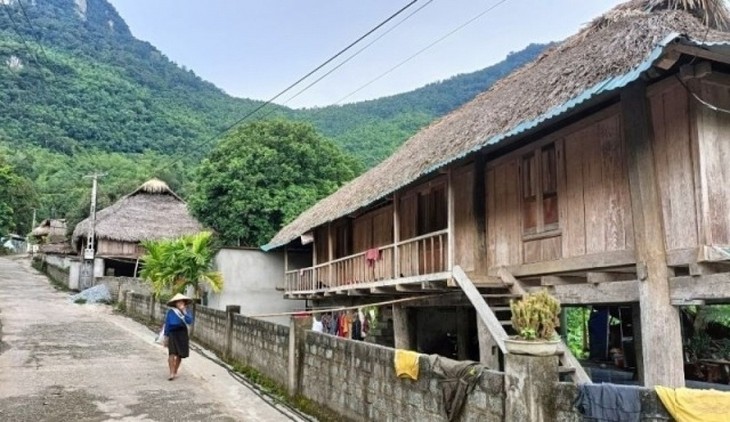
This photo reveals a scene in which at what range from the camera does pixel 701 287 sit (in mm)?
5469

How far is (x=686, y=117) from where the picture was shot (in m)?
5.74

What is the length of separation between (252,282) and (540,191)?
44.4 ft

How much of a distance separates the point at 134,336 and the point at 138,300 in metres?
5.70

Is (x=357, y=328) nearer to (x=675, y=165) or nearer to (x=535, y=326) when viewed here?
(x=675, y=165)

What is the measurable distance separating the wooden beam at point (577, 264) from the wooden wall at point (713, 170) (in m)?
0.89

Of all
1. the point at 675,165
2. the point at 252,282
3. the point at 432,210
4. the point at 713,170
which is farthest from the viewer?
the point at 252,282

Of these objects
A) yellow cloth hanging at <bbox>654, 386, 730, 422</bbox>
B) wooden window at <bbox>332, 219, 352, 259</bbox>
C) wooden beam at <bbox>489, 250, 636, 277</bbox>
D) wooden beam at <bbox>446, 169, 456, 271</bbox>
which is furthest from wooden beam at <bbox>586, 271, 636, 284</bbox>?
wooden window at <bbox>332, 219, 352, 259</bbox>

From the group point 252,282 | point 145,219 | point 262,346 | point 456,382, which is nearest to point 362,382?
point 456,382

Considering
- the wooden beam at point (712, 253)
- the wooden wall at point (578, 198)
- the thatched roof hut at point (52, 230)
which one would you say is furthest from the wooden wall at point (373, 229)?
the thatched roof hut at point (52, 230)

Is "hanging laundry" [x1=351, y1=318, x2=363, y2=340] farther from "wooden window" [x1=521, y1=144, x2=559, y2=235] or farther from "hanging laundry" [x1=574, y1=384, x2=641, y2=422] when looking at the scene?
"hanging laundry" [x1=574, y1=384, x2=641, y2=422]

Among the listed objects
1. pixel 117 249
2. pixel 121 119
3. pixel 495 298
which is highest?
pixel 121 119

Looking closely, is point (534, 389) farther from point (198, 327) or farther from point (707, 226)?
point (198, 327)

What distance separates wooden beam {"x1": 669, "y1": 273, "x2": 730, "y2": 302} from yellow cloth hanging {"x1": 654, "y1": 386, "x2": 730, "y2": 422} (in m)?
2.35

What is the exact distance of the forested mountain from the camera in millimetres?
42594
